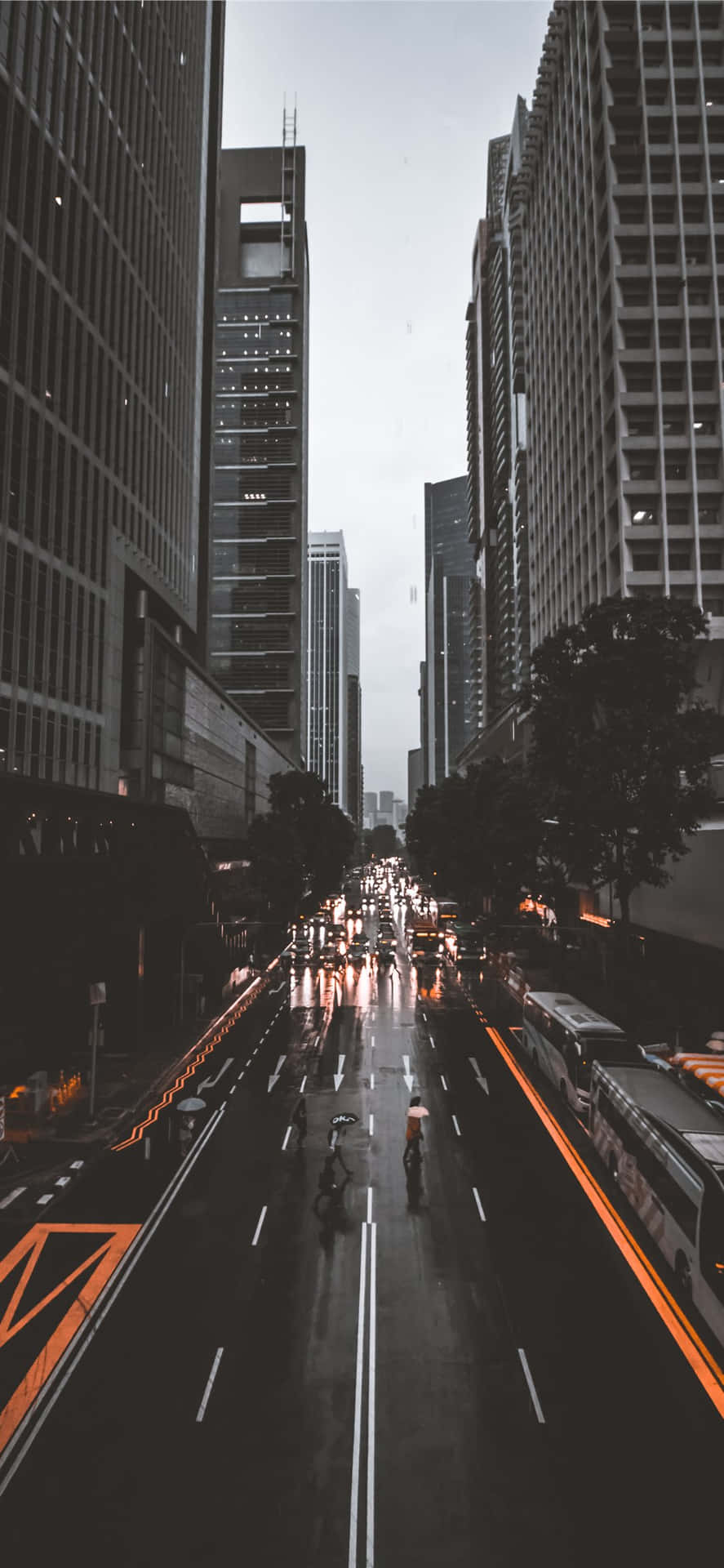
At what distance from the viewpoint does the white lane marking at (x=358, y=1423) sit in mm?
8547

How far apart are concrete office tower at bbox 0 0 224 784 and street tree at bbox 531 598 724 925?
24633 mm

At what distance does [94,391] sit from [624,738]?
37.3 metres

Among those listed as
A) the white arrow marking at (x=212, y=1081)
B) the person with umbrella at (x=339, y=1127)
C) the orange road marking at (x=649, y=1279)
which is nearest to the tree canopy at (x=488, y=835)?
the white arrow marking at (x=212, y=1081)

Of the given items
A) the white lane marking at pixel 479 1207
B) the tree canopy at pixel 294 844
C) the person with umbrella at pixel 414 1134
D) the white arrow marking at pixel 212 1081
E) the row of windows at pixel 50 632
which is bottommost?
the white lane marking at pixel 479 1207

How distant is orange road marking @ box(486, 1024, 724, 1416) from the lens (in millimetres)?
11414

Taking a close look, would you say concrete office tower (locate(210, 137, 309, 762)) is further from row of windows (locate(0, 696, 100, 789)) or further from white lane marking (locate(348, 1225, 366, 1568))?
white lane marking (locate(348, 1225, 366, 1568))

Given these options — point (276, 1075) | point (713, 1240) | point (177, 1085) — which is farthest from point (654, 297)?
point (713, 1240)

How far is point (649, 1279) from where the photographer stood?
14023 millimetres

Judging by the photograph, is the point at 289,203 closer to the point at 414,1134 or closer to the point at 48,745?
the point at 48,745

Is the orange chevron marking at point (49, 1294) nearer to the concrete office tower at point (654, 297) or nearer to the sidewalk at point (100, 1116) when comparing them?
the sidewalk at point (100, 1116)

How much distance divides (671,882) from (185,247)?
6715 cm

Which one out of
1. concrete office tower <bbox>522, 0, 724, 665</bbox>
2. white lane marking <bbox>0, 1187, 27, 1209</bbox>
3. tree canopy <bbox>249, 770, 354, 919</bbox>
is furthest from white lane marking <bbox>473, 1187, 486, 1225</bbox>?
concrete office tower <bbox>522, 0, 724, 665</bbox>

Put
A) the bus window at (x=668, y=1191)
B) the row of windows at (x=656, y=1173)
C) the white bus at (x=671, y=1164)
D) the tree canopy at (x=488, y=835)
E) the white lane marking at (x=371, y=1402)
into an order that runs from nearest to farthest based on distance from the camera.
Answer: the white lane marking at (x=371, y=1402) < the white bus at (x=671, y=1164) < the bus window at (x=668, y=1191) < the row of windows at (x=656, y=1173) < the tree canopy at (x=488, y=835)

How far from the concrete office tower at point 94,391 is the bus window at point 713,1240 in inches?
1324
